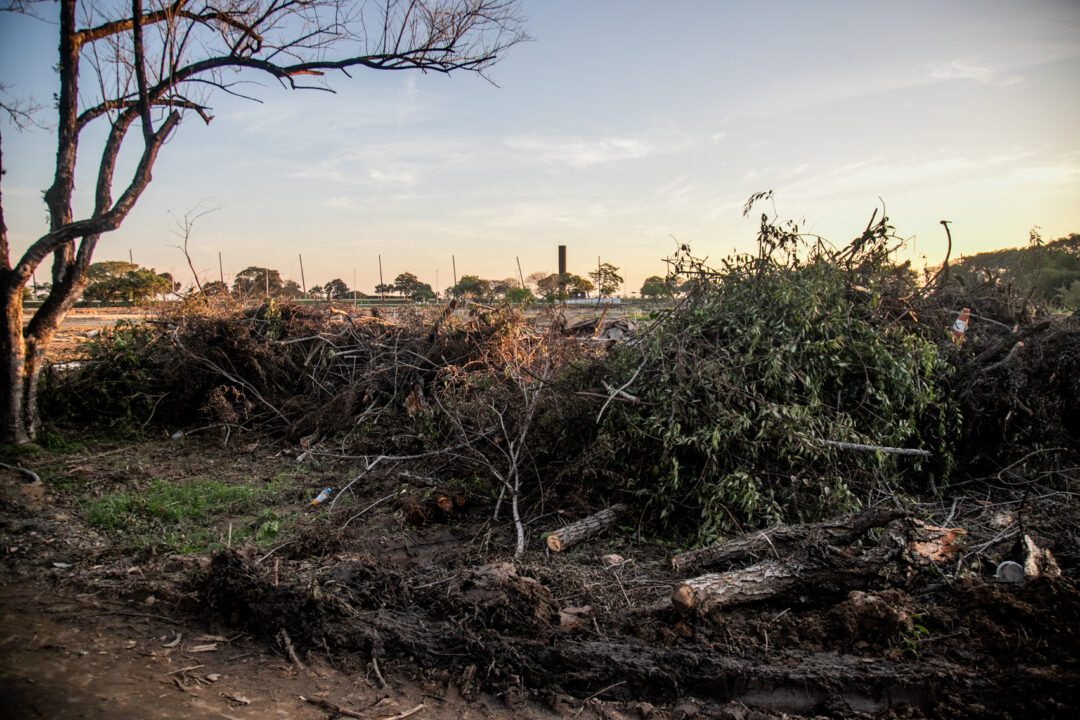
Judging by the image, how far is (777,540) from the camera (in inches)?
158

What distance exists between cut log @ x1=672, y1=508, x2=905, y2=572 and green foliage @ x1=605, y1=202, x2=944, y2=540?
1.42ft

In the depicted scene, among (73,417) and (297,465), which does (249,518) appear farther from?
(73,417)

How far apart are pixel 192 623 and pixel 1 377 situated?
5.20 meters

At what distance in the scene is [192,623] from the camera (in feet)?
11.3

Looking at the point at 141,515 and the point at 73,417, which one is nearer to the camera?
the point at 141,515

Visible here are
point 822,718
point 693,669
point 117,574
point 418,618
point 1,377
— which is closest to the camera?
point 822,718

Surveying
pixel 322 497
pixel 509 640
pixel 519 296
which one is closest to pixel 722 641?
pixel 509 640

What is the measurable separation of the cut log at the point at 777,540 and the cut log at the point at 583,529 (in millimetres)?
774

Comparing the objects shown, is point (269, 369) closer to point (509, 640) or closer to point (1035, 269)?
point (509, 640)

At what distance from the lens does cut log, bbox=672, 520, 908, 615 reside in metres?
3.39

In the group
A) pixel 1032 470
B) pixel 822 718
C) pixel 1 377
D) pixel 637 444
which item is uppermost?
pixel 1 377

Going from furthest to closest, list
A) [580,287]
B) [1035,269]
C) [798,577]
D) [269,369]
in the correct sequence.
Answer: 1. [580,287]
2. [1035,269]
3. [269,369]
4. [798,577]

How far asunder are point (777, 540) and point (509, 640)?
6.19ft

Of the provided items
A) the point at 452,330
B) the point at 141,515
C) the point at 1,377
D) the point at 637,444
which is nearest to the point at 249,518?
the point at 141,515
